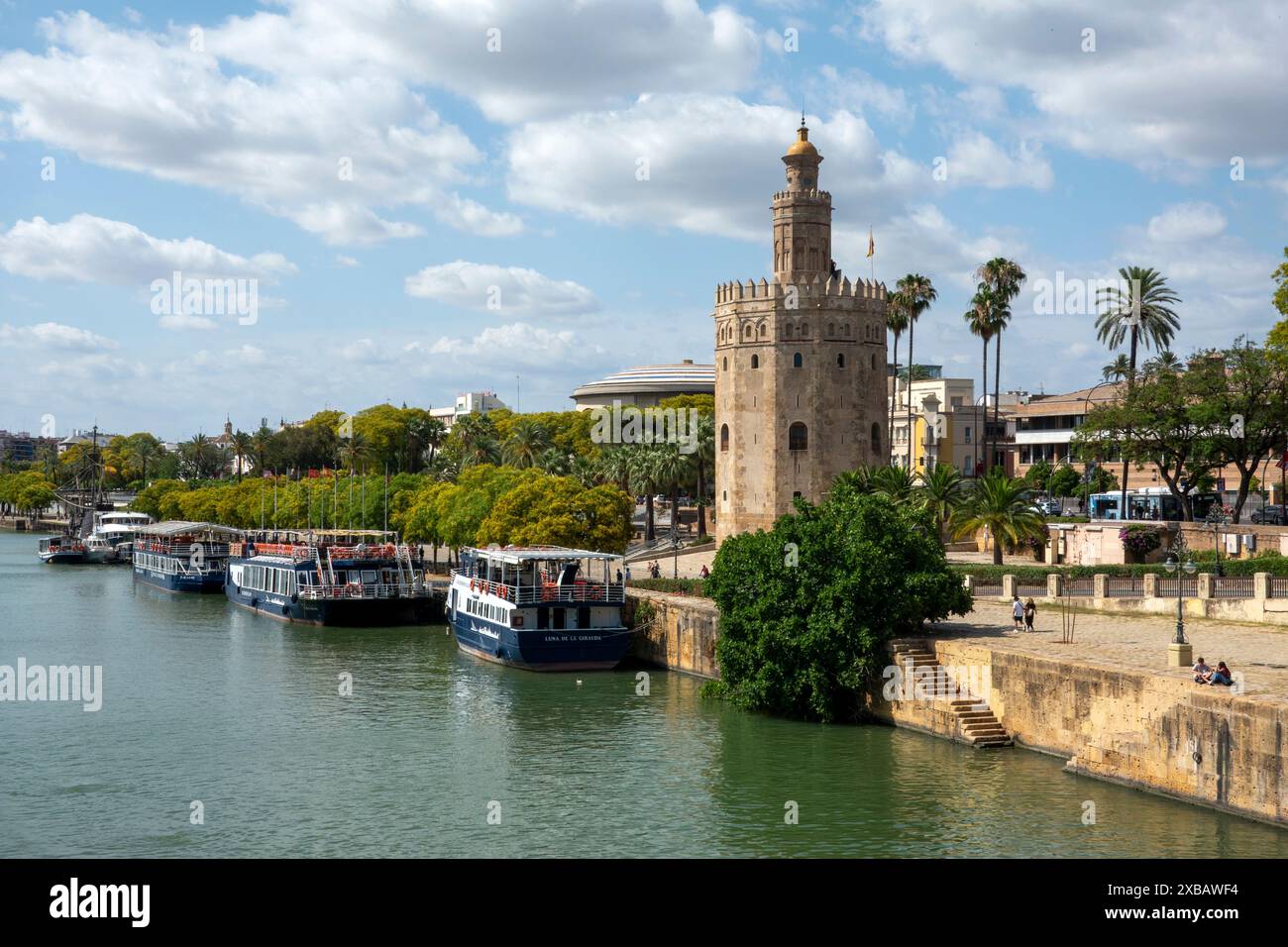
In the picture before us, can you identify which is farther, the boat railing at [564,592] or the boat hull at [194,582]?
the boat hull at [194,582]

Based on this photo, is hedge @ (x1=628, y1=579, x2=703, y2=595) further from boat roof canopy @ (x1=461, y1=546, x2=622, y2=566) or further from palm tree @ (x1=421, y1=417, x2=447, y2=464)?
palm tree @ (x1=421, y1=417, x2=447, y2=464)

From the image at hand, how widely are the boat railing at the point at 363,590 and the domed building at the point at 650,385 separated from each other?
79037mm

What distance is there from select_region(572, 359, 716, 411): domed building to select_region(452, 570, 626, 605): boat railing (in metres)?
95.3

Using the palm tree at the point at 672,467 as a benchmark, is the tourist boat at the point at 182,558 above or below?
below

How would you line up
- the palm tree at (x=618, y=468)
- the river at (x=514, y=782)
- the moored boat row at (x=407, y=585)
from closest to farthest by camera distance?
1. the river at (x=514, y=782)
2. the moored boat row at (x=407, y=585)
3. the palm tree at (x=618, y=468)

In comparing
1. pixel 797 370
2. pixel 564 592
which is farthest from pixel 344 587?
pixel 797 370

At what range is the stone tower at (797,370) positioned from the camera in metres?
67.2

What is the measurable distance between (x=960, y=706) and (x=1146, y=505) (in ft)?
144

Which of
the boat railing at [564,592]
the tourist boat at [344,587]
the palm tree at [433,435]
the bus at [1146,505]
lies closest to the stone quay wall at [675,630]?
the boat railing at [564,592]

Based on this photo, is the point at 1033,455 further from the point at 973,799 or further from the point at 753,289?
the point at 973,799

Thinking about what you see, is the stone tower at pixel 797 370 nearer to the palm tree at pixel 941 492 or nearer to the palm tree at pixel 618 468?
the palm tree at pixel 941 492

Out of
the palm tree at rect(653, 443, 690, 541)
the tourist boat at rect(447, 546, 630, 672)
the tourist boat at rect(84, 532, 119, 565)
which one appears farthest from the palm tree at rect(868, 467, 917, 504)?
the tourist boat at rect(84, 532, 119, 565)

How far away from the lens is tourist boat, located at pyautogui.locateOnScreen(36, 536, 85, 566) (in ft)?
398
